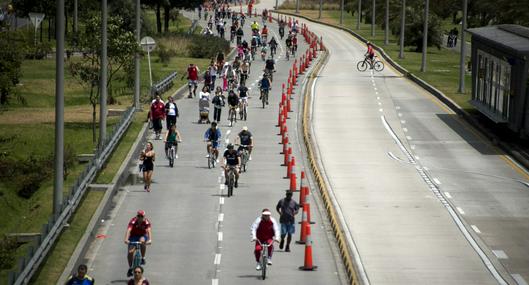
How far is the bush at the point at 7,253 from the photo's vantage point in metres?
27.3

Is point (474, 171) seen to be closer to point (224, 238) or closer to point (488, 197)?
point (488, 197)

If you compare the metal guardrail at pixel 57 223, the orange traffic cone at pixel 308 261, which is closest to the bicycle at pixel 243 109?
the metal guardrail at pixel 57 223

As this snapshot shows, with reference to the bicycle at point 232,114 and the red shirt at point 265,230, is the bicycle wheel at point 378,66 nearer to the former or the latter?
the bicycle at point 232,114

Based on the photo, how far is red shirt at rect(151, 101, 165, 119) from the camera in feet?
149

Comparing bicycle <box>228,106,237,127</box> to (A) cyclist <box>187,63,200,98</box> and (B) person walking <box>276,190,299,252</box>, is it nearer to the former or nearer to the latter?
(A) cyclist <box>187,63,200,98</box>

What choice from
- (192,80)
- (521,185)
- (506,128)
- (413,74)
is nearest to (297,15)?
(413,74)

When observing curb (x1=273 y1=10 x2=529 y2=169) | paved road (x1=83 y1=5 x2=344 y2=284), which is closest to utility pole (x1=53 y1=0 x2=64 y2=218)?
paved road (x1=83 y1=5 x2=344 y2=284)

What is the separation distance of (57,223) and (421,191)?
1252 cm

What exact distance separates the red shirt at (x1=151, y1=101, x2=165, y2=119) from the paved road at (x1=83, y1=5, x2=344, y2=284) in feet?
3.25

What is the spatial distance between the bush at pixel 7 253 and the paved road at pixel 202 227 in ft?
5.51

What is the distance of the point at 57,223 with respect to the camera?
28078 mm

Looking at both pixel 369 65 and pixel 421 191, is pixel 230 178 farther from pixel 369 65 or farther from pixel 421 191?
pixel 369 65

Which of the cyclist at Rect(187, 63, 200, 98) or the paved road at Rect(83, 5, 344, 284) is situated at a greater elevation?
the cyclist at Rect(187, 63, 200, 98)

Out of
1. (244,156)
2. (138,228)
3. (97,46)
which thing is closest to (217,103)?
(97,46)
